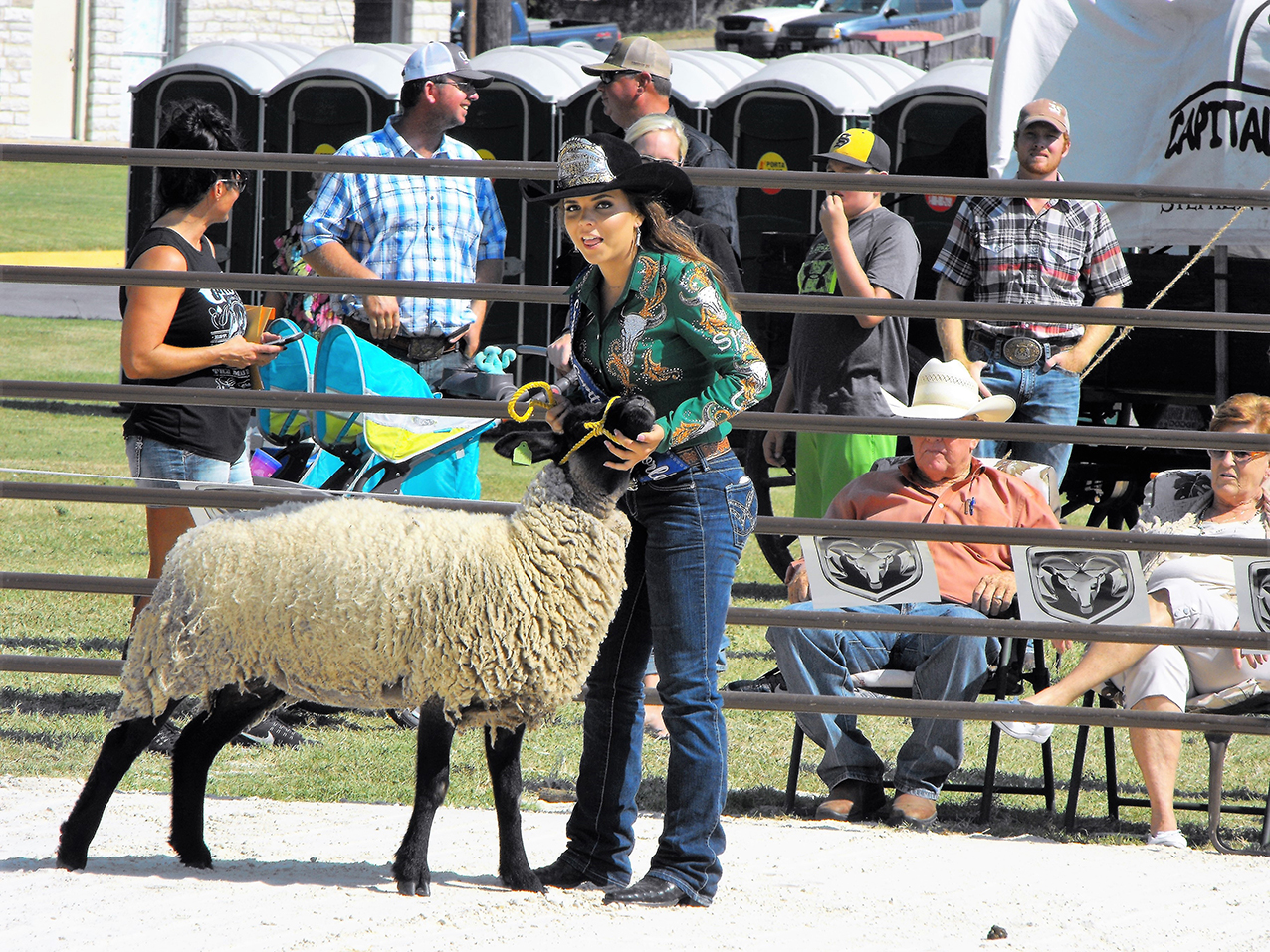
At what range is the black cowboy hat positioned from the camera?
360 centimetres

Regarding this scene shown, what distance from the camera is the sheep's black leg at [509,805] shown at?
377 cm

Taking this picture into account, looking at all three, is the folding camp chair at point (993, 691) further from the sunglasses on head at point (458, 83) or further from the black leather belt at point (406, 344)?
the sunglasses on head at point (458, 83)

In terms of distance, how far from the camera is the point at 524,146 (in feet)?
40.7

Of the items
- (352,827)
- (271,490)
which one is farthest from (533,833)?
(271,490)

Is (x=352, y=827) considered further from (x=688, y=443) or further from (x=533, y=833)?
(x=688, y=443)

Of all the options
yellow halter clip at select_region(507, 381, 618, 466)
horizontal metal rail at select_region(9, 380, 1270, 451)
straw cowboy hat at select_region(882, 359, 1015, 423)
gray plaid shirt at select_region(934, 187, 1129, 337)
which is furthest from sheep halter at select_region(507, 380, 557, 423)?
gray plaid shirt at select_region(934, 187, 1129, 337)

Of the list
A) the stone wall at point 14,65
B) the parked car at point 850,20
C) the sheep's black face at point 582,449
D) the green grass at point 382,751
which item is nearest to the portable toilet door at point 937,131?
the green grass at point 382,751

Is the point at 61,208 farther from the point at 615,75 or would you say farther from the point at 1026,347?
the point at 1026,347

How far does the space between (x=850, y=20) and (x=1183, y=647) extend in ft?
78.9

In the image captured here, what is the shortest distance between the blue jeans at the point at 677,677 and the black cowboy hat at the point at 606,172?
718 mm

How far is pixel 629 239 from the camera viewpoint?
3662mm

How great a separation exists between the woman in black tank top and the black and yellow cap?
2449mm

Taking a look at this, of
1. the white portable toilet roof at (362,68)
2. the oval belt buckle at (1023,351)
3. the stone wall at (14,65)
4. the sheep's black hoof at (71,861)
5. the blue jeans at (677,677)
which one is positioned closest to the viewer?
the blue jeans at (677,677)

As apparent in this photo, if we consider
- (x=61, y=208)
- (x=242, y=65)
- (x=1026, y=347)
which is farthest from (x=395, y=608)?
(x=61, y=208)
